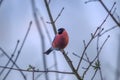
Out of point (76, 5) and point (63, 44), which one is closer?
point (63, 44)

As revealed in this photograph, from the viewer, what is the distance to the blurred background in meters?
1.37

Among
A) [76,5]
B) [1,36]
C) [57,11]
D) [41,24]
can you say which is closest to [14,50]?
[1,36]

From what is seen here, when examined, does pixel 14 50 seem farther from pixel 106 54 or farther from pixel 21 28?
pixel 106 54

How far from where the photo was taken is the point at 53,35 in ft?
4.53

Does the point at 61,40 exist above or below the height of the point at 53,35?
above

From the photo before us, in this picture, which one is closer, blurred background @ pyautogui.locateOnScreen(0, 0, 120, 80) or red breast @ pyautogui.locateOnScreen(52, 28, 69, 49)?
red breast @ pyautogui.locateOnScreen(52, 28, 69, 49)

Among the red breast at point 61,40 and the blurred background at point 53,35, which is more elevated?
the red breast at point 61,40

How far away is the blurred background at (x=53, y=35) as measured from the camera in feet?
4.49

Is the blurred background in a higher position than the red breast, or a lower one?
lower

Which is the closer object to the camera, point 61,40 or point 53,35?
point 61,40

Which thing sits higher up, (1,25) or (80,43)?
(1,25)

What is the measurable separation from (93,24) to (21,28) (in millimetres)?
404

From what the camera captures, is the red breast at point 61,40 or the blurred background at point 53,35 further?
the blurred background at point 53,35

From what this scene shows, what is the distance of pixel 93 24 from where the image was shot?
4.67 ft
